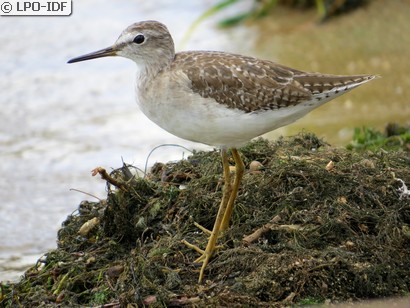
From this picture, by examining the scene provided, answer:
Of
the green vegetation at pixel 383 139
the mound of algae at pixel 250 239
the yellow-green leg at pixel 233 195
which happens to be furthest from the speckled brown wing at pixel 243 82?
the green vegetation at pixel 383 139

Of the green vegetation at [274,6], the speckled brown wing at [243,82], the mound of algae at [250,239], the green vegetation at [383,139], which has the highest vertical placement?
the green vegetation at [274,6]

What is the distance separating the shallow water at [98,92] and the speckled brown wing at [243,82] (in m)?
2.74

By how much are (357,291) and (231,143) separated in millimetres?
1383

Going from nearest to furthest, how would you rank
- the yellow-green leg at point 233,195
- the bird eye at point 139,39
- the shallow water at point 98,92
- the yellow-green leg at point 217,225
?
the yellow-green leg at point 217,225 < the yellow-green leg at point 233,195 < the bird eye at point 139,39 < the shallow water at point 98,92

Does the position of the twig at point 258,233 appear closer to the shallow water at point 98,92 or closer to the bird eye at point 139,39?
the bird eye at point 139,39

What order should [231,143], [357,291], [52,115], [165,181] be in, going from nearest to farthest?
[357,291] → [231,143] → [165,181] → [52,115]

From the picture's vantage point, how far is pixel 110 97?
11.8m

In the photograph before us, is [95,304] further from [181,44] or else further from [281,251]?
[181,44]

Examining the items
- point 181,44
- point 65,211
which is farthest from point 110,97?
point 65,211

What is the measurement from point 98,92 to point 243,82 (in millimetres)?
5787

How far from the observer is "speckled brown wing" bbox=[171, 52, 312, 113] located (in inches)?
250

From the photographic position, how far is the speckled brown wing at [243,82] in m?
6.35

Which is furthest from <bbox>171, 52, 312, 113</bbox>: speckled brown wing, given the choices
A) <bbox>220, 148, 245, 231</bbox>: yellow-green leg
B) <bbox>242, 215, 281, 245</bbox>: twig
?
<bbox>242, 215, 281, 245</bbox>: twig

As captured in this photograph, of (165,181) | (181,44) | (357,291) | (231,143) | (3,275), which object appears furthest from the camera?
(181,44)
